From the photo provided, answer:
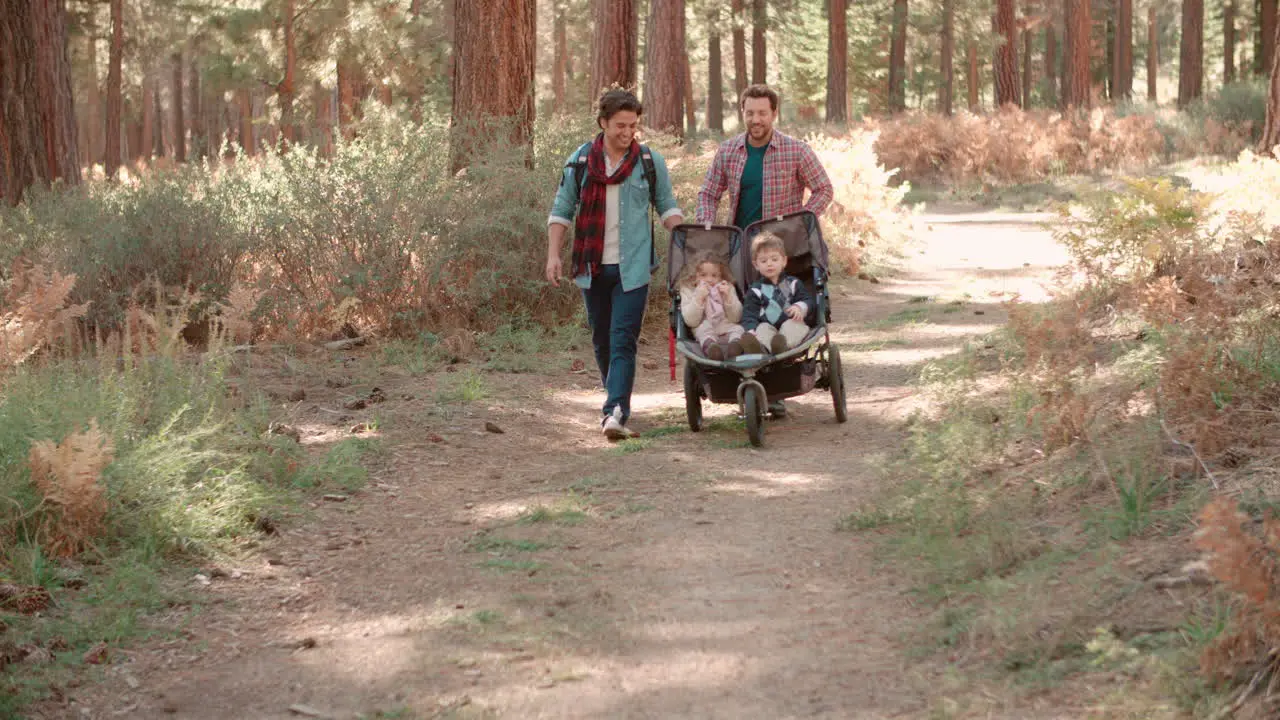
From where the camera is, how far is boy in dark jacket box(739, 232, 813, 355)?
7.73m

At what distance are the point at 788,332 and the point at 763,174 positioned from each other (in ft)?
5.25

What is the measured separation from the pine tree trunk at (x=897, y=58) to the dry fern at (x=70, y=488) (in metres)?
36.4

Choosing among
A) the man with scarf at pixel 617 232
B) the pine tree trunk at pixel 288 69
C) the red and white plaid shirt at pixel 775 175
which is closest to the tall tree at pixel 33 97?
the man with scarf at pixel 617 232

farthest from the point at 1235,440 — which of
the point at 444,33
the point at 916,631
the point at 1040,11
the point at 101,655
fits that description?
the point at 1040,11

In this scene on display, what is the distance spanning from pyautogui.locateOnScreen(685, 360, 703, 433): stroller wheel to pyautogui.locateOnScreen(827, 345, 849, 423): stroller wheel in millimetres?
845

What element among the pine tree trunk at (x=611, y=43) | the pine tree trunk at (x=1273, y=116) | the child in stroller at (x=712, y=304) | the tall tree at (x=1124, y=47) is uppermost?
the tall tree at (x=1124, y=47)

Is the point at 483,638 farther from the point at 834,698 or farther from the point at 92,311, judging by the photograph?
the point at 92,311

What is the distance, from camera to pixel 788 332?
7688 mm

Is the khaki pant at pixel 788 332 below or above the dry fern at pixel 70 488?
above

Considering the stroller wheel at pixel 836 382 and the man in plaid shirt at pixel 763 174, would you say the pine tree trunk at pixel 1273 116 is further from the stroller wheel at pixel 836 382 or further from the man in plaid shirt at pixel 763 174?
the stroller wheel at pixel 836 382

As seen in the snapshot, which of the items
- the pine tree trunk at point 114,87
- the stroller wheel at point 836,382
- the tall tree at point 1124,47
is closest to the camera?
the stroller wheel at point 836,382

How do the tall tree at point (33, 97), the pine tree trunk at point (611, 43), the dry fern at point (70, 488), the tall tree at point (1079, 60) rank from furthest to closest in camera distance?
the tall tree at point (1079, 60) < the pine tree trunk at point (611, 43) < the tall tree at point (33, 97) < the dry fern at point (70, 488)

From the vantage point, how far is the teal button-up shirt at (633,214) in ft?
26.1

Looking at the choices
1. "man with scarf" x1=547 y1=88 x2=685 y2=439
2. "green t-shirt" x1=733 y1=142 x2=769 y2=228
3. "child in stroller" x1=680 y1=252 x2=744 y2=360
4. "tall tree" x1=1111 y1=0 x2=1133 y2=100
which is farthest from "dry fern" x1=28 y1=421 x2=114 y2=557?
"tall tree" x1=1111 y1=0 x2=1133 y2=100
